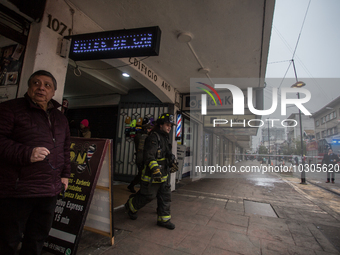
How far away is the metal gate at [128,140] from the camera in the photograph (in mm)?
6051

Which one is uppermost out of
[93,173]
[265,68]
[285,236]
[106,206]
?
[265,68]

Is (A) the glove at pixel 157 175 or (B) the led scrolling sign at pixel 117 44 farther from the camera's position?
(A) the glove at pixel 157 175

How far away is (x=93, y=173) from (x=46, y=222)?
2.21 feet

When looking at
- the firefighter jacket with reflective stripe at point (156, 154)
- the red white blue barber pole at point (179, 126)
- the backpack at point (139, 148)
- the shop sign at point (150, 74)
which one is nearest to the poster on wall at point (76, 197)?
the firefighter jacket with reflective stripe at point (156, 154)

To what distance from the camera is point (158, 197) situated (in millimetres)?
2924

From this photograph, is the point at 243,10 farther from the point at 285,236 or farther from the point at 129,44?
the point at 285,236

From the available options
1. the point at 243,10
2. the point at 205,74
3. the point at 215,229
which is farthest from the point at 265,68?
the point at 215,229

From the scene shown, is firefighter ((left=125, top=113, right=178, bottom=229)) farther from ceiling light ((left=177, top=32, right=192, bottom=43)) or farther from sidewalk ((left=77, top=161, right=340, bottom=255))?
ceiling light ((left=177, top=32, right=192, bottom=43))

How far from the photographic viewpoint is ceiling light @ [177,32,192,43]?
3259 millimetres

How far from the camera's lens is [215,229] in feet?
9.45

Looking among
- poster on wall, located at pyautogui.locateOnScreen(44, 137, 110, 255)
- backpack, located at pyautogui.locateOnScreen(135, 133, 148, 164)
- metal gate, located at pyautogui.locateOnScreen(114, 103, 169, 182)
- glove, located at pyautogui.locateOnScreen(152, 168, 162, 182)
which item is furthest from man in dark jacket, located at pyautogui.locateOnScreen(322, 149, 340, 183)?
poster on wall, located at pyautogui.locateOnScreen(44, 137, 110, 255)

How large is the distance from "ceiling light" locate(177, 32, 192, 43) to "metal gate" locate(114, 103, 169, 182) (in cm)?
274

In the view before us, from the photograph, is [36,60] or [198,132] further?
[198,132]

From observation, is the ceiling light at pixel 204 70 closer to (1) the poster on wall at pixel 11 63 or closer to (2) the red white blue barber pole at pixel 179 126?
(2) the red white blue barber pole at pixel 179 126
